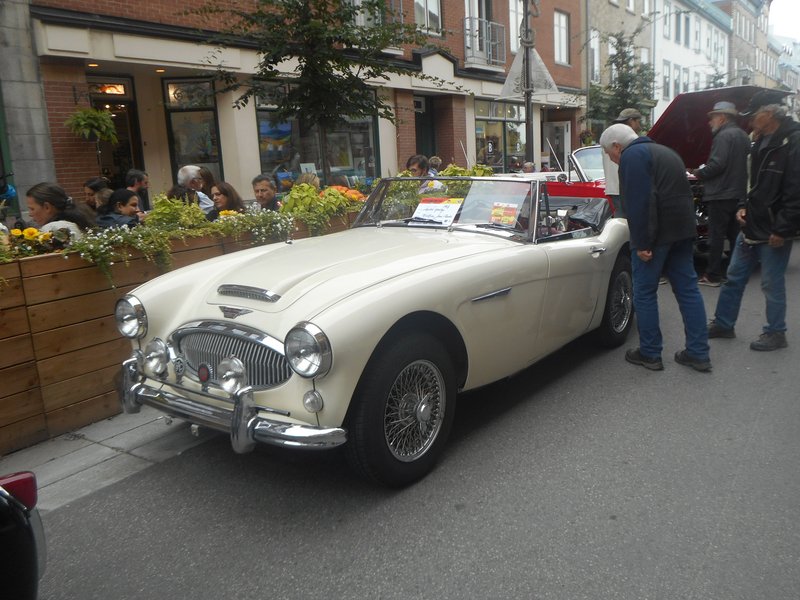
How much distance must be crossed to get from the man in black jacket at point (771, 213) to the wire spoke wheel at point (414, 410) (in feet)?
10.7

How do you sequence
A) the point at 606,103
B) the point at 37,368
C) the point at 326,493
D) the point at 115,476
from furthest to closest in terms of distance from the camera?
the point at 606,103 → the point at 37,368 → the point at 115,476 → the point at 326,493

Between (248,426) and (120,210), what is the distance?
4.19 meters

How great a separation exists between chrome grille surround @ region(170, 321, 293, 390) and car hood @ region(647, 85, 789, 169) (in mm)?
7676

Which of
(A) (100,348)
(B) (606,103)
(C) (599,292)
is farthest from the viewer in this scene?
(B) (606,103)

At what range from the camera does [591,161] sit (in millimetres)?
10664

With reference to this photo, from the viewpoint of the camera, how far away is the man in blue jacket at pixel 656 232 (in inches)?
186

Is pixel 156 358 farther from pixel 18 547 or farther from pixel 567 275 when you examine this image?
pixel 567 275

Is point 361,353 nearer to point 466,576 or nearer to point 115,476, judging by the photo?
point 466,576

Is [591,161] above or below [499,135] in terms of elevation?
below

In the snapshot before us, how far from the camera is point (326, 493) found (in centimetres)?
337

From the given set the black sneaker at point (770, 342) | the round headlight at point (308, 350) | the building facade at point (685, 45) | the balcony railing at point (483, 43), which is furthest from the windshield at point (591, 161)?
the building facade at point (685, 45)

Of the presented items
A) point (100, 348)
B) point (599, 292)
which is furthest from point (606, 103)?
point (100, 348)

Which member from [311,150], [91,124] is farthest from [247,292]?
[311,150]

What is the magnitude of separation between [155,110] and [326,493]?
10.3 m
